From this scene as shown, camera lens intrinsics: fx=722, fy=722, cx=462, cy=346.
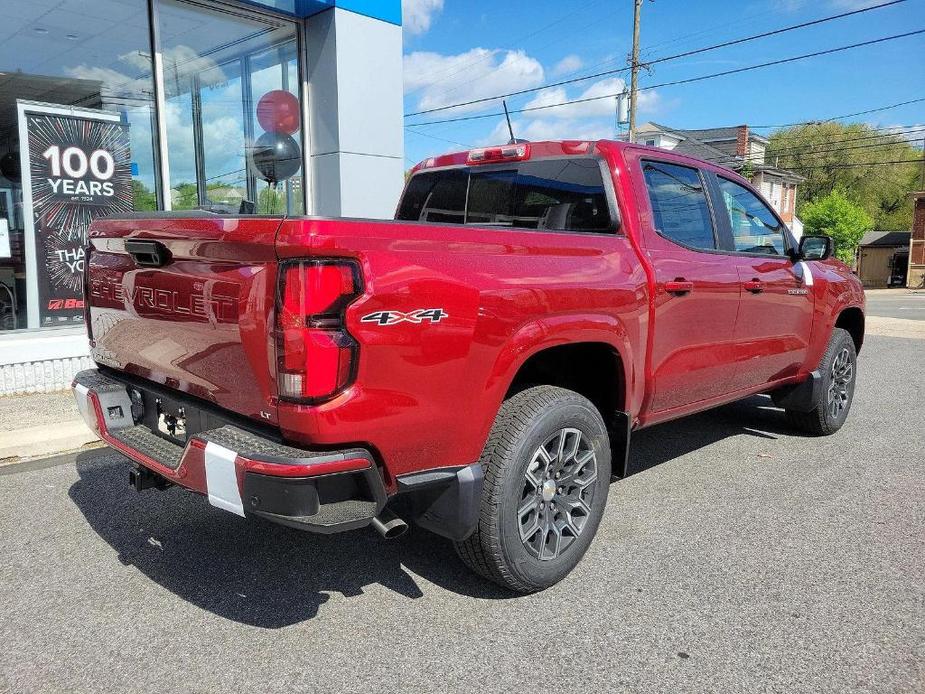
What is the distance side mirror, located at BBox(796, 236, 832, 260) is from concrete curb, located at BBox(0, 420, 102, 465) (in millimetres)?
5095

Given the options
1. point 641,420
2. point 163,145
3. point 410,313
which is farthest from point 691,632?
point 163,145

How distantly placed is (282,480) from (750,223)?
361 centimetres

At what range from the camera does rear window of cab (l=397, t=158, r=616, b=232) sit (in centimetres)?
365

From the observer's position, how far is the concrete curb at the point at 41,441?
503 centimetres

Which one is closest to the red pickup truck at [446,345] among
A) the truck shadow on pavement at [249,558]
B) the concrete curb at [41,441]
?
the truck shadow on pavement at [249,558]

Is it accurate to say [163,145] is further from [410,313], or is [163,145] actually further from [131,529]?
[410,313]

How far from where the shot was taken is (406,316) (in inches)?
93.4

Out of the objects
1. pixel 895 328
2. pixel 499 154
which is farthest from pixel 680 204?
pixel 895 328

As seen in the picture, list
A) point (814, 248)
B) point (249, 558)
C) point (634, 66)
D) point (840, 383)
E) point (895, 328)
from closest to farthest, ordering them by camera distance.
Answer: point (249, 558), point (814, 248), point (840, 383), point (895, 328), point (634, 66)

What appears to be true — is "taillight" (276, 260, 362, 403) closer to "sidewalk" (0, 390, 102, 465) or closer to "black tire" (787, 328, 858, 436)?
"sidewalk" (0, 390, 102, 465)

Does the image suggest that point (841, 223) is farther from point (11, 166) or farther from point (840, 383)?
point (11, 166)

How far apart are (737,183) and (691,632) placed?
2956 mm

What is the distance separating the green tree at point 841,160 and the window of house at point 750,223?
62245 millimetres

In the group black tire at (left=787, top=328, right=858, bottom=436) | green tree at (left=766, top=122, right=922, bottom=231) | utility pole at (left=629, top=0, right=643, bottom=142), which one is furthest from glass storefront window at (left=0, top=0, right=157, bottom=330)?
green tree at (left=766, top=122, right=922, bottom=231)
